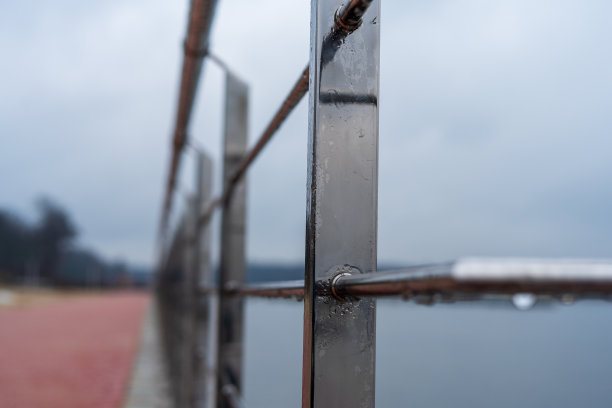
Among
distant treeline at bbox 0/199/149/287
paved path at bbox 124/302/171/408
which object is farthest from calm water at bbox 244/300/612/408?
distant treeline at bbox 0/199/149/287

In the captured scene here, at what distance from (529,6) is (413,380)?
29.1 metres

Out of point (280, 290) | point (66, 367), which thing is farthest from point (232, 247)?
point (66, 367)

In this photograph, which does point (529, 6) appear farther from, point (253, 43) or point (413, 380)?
point (413, 380)

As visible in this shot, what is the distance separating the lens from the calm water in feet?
58.6

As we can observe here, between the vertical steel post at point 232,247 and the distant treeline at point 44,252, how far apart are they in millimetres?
65820

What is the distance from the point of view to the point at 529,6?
111cm

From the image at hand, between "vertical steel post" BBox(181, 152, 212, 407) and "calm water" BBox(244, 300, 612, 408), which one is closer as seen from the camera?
"vertical steel post" BBox(181, 152, 212, 407)

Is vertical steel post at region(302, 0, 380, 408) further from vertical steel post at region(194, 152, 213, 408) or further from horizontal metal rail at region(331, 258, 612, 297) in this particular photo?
vertical steel post at region(194, 152, 213, 408)

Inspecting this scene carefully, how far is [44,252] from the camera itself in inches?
2665

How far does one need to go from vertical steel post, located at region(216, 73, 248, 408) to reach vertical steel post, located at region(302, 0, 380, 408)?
2.92ft

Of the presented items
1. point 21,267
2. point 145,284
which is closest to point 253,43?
point 21,267

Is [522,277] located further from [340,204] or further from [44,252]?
[44,252]

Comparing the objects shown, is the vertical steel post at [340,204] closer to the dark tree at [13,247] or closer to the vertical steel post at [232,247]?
the vertical steel post at [232,247]

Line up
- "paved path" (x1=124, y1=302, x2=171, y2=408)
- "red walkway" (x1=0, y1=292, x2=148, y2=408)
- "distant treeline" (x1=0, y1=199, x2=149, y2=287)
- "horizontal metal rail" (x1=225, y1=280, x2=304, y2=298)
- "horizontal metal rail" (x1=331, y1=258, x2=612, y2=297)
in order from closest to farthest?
"horizontal metal rail" (x1=331, y1=258, x2=612, y2=297)
"horizontal metal rail" (x1=225, y1=280, x2=304, y2=298)
"paved path" (x1=124, y1=302, x2=171, y2=408)
"red walkway" (x1=0, y1=292, x2=148, y2=408)
"distant treeline" (x1=0, y1=199, x2=149, y2=287)
